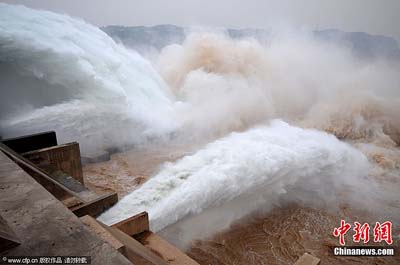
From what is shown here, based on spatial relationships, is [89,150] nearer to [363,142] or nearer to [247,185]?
[247,185]

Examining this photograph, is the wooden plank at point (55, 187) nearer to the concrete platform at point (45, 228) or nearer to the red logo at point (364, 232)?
Result: the concrete platform at point (45, 228)

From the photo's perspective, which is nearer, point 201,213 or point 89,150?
point 201,213

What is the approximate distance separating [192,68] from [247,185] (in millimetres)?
16890

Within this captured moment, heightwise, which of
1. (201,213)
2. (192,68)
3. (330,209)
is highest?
(192,68)

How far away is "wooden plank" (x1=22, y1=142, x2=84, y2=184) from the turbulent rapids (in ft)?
7.23

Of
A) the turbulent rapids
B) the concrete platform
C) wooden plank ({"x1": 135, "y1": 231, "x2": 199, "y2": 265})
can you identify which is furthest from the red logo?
the concrete platform

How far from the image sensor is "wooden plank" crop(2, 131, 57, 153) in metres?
6.58

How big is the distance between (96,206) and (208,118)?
A: 10.8m

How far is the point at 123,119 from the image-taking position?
14.1 meters

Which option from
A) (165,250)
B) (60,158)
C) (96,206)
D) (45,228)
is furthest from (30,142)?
(165,250)

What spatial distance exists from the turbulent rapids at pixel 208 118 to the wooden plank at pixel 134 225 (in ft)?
2.66

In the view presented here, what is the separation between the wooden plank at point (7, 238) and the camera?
7.91 ft

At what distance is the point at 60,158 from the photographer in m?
6.88

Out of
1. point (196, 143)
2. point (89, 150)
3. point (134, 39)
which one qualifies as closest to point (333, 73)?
point (196, 143)
